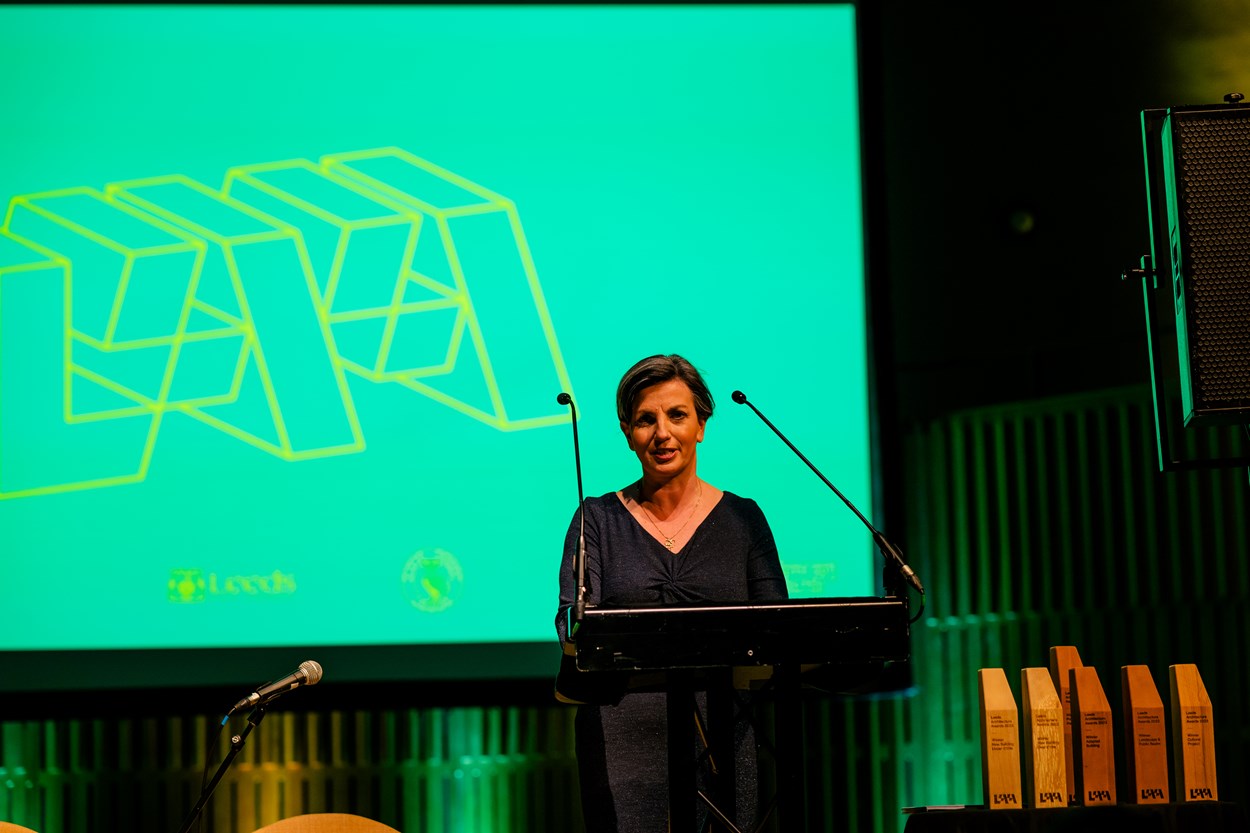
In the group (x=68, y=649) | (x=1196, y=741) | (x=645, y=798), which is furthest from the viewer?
(x=68, y=649)

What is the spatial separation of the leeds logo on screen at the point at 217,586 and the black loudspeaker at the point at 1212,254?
2.34 meters

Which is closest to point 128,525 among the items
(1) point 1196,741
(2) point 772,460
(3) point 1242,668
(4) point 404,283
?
(4) point 404,283

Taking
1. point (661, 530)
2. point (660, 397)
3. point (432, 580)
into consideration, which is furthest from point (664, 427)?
point (432, 580)

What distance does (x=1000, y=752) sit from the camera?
246cm

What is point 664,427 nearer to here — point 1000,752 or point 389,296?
point 1000,752

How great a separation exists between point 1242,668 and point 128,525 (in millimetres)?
3179

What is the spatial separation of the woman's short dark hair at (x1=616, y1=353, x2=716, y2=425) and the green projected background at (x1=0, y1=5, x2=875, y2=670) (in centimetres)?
104

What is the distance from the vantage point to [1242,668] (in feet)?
13.1

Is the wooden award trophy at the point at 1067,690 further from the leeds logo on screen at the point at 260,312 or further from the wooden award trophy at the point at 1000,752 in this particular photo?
the leeds logo on screen at the point at 260,312

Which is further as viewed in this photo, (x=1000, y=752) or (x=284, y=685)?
(x=1000, y=752)

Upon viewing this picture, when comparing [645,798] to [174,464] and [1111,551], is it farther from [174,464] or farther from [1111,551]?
[1111,551]

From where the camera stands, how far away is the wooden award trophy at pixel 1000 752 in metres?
2.44

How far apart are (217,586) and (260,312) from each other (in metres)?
0.76

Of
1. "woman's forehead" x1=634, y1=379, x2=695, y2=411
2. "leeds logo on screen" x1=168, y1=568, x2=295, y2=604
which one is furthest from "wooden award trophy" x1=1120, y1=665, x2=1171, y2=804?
"leeds logo on screen" x1=168, y1=568, x2=295, y2=604
